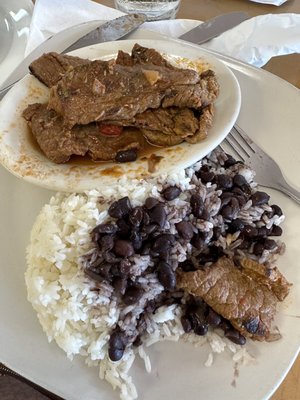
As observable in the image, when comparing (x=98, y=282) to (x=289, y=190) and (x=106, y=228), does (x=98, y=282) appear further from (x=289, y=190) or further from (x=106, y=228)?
(x=289, y=190)

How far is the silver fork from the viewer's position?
2.37 meters

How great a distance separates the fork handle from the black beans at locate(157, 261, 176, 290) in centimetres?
74

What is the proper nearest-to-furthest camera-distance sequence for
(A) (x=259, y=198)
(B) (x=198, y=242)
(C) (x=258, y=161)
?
(B) (x=198, y=242) < (A) (x=259, y=198) < (C) (x=258, y=161)

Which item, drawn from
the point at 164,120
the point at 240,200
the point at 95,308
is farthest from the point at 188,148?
the point at 95,308

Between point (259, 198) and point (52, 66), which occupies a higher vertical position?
point (52, 66)

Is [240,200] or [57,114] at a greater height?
[57,114]

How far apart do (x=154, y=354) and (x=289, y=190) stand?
1007mm

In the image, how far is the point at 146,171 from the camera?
87.7 inches

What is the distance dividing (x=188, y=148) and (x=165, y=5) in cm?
140

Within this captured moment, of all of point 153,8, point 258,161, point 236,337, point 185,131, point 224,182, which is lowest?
point 236,337

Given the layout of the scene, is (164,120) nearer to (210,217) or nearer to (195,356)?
(210,217)

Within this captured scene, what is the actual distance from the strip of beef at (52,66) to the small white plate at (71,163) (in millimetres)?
66

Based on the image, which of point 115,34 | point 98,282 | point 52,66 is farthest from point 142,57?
point 98,282

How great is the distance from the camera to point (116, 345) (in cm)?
190
